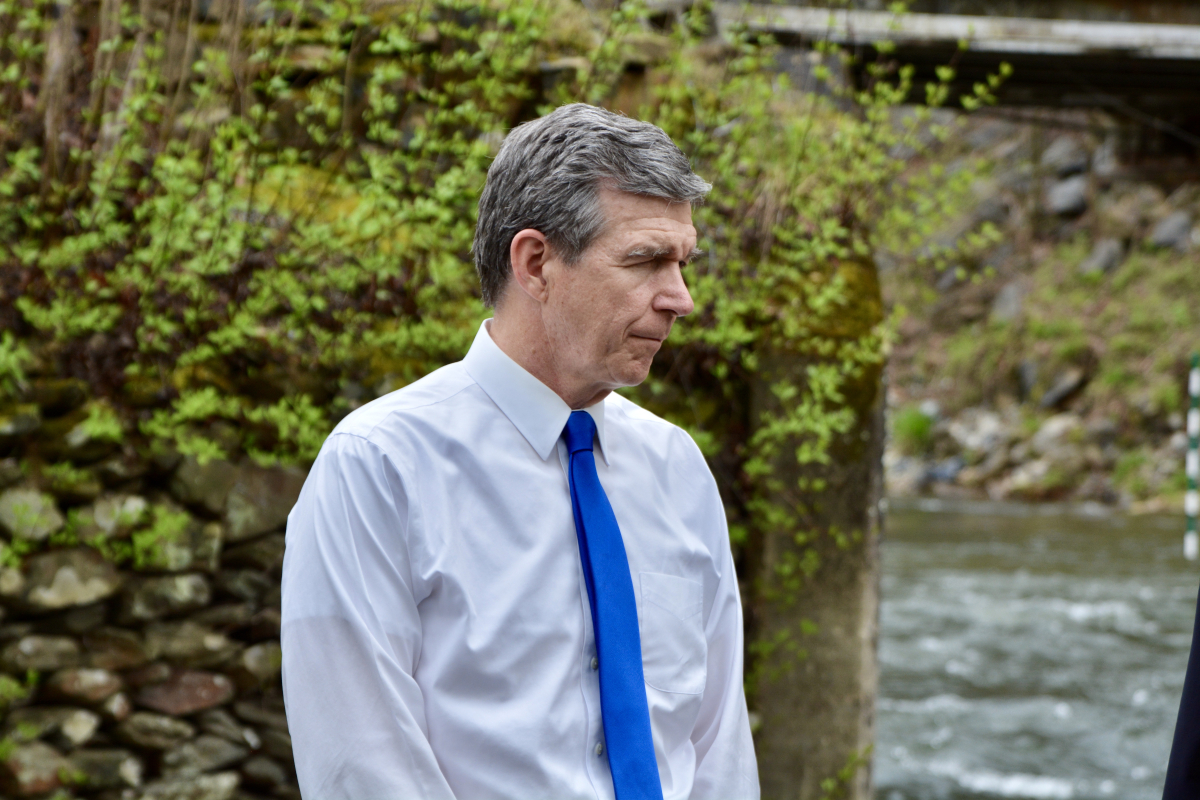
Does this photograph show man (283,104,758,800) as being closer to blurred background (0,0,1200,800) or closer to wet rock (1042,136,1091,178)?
blurred background (0,0,1200,800)

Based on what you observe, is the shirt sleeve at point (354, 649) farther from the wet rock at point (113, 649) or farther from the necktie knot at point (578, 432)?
the wet rock at point (113, 649)

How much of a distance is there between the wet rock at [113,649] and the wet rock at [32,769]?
0.73ft

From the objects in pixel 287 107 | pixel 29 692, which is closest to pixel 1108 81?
pixel 287 107

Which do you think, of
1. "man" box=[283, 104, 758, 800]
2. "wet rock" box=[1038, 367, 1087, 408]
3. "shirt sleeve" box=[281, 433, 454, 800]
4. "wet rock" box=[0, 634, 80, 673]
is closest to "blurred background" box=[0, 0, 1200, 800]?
"wet rock" box=[0, 634, 80, 673]

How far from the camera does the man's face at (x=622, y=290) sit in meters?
1.40

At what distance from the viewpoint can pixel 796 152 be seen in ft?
11.1

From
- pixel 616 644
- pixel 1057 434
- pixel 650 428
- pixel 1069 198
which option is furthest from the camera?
pixel 1069 198

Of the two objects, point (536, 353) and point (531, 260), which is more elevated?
point (531, 260)

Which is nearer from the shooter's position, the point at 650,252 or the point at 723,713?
the point at 650,252

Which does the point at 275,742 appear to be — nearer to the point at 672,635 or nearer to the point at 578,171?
the point at 672,635

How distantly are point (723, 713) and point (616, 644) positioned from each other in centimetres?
28

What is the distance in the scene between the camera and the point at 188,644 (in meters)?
2.76

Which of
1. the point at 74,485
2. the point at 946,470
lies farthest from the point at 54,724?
the point at 946,470

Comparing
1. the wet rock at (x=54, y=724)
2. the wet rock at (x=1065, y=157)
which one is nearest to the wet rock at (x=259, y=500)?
the wet rock at (x=54, y=724)
